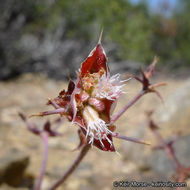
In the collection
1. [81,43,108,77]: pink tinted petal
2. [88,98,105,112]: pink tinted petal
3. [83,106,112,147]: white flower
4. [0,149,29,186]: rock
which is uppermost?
[81,43,108,77]: pink tinted petal

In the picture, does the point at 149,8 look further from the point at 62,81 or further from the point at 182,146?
the point at 182,146

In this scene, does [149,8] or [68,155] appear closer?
[68,155]

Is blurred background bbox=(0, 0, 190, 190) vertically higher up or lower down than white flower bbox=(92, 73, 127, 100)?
lower down

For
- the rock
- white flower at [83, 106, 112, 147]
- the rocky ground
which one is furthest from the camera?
the rocky ground

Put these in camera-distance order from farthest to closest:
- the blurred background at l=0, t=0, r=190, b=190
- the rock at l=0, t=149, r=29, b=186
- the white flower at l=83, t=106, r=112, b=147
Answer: the blurred background at l=0, t=0, r=190, b=190 → the rock at l=0, t=149, r=29, b=186 → the white flower at l=83, t=106, r=112, b=147

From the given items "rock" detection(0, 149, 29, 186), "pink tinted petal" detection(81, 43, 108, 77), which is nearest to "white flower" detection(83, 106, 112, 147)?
"pink tinted petal" detection(81, 43, 108, 77)

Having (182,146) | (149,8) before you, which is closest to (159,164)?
(182,146)

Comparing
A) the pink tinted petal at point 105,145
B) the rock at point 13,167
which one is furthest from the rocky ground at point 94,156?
the pink tinted petal at point 105,145

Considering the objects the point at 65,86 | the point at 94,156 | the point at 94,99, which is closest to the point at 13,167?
the point at 94,156

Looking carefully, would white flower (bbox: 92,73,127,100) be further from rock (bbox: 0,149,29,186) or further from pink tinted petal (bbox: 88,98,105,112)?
rock (bbox: 0,149,29,186)
